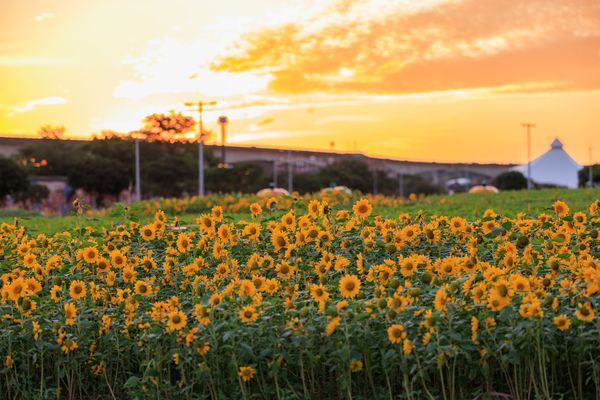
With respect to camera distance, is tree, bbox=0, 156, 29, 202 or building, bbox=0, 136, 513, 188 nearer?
tree, bbox=0, 156, 29, 202

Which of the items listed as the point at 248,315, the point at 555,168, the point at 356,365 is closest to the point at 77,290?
the point at 248,315

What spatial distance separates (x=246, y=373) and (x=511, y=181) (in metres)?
70.7

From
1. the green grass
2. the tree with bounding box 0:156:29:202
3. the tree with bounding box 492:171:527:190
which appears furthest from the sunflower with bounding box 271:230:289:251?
the tree with bounding box 492:171:527:190

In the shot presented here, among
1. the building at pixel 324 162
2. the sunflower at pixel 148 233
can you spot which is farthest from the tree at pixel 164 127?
the sunflower at pixel 148 233

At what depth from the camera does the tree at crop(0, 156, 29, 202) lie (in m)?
51.4

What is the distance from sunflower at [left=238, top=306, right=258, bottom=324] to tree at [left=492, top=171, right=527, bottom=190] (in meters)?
70.3

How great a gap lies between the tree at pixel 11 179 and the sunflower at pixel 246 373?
49.3 metres

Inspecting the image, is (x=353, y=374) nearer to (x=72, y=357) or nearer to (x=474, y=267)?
(x=474, y=267)

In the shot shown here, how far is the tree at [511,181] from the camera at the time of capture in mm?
73312

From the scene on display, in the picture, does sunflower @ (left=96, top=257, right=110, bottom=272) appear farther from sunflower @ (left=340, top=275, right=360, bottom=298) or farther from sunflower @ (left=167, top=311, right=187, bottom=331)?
sunflower @ (left=340, top=275, right=360, bottom=298)

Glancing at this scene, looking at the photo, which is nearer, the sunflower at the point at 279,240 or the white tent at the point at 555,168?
the sunflower at the point at 279,240

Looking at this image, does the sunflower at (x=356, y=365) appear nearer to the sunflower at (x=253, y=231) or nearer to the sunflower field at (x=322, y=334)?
the sunflower field at (x=322, y=334)

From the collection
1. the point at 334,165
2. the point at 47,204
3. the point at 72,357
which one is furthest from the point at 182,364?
the point at 334,165

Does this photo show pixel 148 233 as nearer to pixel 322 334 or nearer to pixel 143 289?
pixel 143 289
